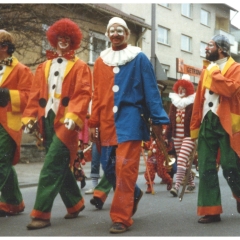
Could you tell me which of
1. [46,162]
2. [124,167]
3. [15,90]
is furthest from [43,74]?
[124,167]

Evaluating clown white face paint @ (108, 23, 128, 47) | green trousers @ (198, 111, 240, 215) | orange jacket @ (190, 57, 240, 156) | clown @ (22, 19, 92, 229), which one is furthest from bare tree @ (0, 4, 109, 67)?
green trousers @ (198, 111, 240, 215)

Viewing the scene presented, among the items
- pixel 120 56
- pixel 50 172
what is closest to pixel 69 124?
pixel 50 172

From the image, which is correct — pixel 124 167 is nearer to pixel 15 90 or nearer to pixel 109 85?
pixel 109 85

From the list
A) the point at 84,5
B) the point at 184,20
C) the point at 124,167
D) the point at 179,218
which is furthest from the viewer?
the point at 184,20

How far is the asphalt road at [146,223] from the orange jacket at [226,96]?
0.84 m

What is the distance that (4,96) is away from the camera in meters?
5.76

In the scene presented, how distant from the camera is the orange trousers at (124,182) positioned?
195 inches

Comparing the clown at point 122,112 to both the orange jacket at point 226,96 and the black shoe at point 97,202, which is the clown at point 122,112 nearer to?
the orange jacket at point 226,96

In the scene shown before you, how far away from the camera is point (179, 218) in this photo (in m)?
5.68

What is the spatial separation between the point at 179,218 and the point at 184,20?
1056 inches

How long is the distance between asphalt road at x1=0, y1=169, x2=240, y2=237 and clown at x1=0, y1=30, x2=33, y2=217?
0.23m

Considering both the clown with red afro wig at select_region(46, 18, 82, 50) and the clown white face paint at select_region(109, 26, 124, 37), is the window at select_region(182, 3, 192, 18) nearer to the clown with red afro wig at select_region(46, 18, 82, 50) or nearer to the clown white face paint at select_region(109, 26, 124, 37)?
the clown with red afro wig at select_region(46, 18, 82, 50)

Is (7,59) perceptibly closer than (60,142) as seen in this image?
No

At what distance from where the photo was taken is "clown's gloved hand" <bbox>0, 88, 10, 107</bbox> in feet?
18.8
